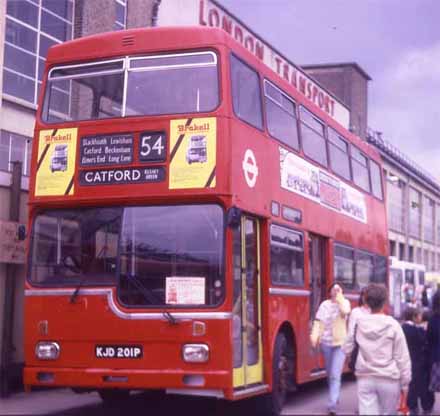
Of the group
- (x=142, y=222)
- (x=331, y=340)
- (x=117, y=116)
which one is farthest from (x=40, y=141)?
(x=331, y=340)

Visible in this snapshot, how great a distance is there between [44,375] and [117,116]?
11.1ft

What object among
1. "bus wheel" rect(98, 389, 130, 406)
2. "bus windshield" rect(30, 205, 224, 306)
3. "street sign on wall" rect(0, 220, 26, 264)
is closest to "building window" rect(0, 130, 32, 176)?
"street sign on wall" rect(0, 220, 26, 264)

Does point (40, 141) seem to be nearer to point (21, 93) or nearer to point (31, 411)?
point (31, 411)

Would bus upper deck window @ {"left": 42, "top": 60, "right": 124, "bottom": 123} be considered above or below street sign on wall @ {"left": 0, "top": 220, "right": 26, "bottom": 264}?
above

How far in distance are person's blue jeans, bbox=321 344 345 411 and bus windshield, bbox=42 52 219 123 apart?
13.9 feet

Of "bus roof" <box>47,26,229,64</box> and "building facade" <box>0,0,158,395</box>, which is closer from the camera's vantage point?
"bus roof" <box>47,26,229,64</box>

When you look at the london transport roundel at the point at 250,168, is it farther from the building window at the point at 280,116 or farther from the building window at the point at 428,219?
the building window at the point at 428,219

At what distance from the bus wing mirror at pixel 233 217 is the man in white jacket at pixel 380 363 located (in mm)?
2798

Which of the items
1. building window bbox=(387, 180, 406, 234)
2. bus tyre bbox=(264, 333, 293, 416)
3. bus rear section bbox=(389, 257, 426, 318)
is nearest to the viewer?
bus tyre bbox=(264, 333, 293, 416)

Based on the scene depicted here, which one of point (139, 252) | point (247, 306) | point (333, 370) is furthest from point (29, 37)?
point (333, 370)

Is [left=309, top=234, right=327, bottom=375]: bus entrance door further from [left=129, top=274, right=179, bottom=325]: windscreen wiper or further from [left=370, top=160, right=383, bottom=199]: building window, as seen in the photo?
[left=370, top=160, right=383, bottom=199]: building window

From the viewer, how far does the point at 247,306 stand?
11.4 metres

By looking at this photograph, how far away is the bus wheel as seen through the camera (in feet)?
42.3

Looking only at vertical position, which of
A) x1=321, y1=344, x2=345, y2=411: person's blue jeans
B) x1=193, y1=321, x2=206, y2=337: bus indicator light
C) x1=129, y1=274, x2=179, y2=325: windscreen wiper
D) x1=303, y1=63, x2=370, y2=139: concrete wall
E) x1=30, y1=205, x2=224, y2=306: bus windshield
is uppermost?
x1=303, y1=63, x2=370, y2=139: concrete wall
